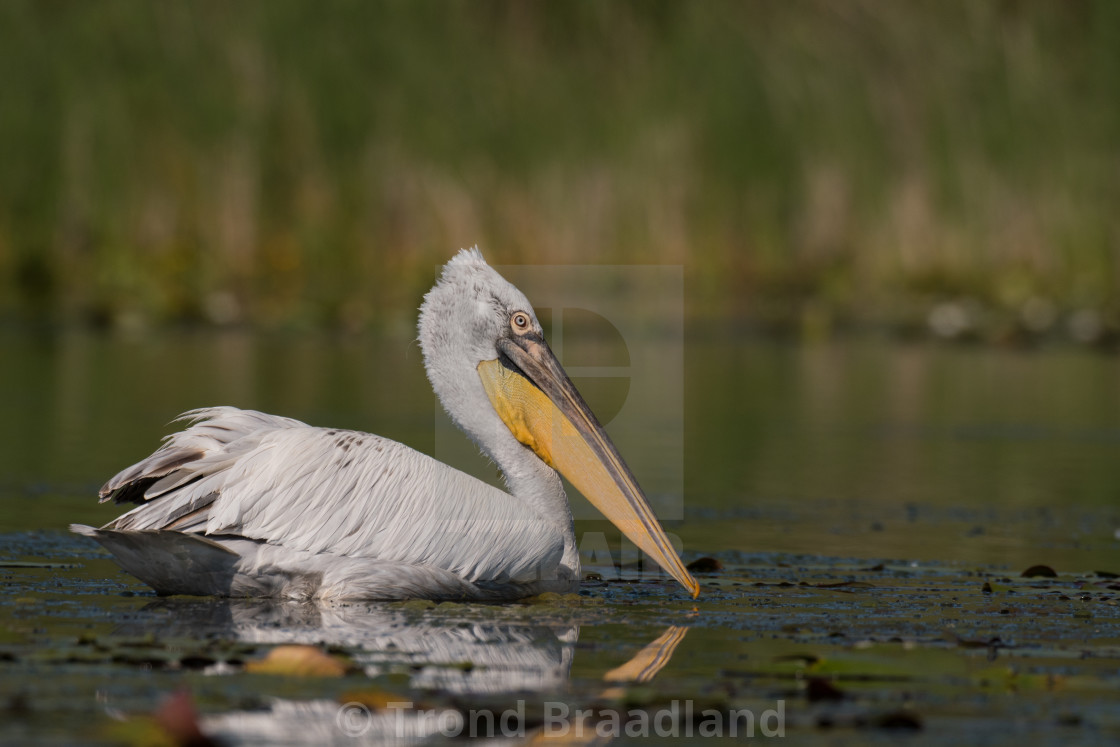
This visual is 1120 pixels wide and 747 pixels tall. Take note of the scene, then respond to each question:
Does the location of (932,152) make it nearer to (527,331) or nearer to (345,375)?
(345,375)

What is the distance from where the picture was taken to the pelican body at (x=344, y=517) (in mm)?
5406

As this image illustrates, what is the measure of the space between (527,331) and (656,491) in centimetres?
237

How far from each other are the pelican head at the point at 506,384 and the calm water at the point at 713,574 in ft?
1.61

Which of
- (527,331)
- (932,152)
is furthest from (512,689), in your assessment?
(932,152)

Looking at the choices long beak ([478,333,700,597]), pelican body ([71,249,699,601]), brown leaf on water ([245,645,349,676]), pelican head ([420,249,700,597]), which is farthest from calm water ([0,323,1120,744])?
pelican head ([420,249,700,597])

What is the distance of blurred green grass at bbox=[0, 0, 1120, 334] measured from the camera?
17047 millimetres

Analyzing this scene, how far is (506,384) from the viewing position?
20.6ft

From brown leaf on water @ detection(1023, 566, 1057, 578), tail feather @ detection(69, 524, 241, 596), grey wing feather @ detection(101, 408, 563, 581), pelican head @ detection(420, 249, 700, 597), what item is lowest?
brown leaf on water @ detection(1023, 566, 1057, 578)

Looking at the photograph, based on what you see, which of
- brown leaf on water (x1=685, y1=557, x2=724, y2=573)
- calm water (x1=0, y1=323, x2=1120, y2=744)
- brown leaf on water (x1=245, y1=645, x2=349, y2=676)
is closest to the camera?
calm water (x1=0, y1=323, x2=1120, y2=744)

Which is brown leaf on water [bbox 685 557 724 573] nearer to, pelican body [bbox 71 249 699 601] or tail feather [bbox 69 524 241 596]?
pelican body [bbox 71 249 699 601]

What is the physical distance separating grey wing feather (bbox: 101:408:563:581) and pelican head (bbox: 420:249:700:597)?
0.39 meters

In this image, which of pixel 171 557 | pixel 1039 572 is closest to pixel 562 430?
pixel 171 557

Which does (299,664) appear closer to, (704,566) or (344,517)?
(344,517)

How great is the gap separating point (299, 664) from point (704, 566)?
239cm
